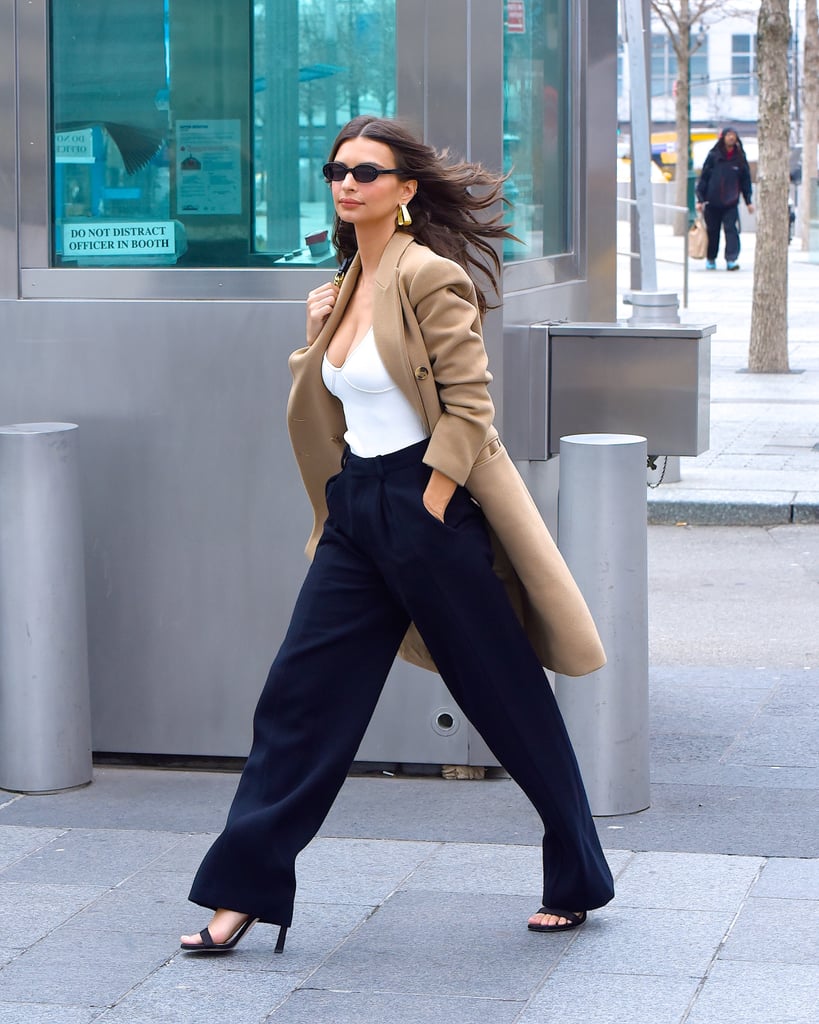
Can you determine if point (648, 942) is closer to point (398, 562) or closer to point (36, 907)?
point (398, 562)

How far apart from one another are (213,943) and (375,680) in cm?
66

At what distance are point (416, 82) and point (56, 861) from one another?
7.54 ft

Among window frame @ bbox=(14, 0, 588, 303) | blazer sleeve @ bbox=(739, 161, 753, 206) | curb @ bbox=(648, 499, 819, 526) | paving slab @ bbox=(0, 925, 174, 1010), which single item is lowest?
paving slab @ bbox=(0, 925, 174, 1010)

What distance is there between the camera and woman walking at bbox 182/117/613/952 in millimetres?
3746

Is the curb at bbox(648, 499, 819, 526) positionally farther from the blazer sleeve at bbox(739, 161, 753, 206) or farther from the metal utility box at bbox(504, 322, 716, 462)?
the blazer sleeve at bbox(739, 161, 753, 206)

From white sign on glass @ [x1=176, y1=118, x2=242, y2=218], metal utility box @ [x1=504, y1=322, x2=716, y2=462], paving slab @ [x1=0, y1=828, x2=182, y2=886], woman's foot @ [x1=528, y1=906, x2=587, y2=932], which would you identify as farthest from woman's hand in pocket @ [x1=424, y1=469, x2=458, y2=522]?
white sign on glass @ [x1=176, y1=118, x2=242, y2=218]

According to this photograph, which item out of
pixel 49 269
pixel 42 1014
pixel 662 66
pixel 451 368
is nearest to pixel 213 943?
pixel 42 1014

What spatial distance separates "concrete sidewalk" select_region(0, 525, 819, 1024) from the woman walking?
0.57 ft

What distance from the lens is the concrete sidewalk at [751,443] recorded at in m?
9.72

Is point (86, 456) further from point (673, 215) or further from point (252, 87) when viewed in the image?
point (673, 215)

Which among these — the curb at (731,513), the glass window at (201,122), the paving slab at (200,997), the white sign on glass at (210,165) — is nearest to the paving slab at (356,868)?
the paving slab at (200,997)

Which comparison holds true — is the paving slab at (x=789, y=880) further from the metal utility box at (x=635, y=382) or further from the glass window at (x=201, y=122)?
the glass window at (x=201, y=122)

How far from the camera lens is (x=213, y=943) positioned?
3.80 metres

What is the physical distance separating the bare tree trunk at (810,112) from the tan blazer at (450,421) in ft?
81.9
